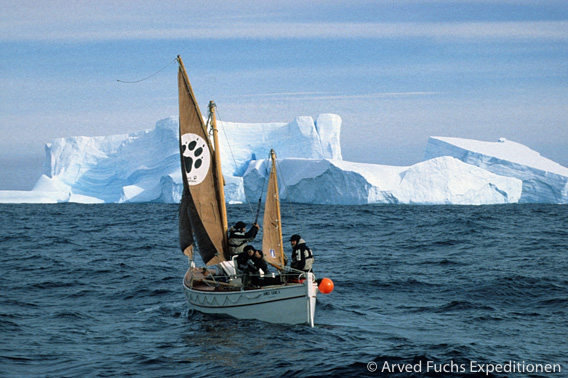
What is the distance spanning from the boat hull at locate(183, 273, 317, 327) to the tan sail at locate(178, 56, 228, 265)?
6.05ft

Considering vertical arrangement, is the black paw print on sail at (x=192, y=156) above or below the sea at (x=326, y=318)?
above

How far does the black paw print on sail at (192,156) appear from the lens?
14539 mm

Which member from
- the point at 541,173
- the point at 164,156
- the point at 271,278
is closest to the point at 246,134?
the point at 164,156

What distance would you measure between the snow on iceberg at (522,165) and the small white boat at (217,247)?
4298 cm

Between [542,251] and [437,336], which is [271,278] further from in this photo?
[542,251]

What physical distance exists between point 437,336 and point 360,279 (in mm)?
6732

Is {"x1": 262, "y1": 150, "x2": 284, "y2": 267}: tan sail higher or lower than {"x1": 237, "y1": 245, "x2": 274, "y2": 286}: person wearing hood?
higher

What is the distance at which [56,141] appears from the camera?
65.3 metres

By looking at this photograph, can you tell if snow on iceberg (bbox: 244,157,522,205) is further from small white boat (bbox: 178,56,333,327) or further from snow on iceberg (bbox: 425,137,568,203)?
small white boat (bbox: 178,56,333,327)

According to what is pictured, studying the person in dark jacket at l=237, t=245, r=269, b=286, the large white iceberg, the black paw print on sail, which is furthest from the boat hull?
the large white iceberg

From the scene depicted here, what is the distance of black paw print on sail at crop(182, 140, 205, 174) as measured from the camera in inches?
572

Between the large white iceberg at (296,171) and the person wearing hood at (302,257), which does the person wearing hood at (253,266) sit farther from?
the large white iceberg at (296,171)

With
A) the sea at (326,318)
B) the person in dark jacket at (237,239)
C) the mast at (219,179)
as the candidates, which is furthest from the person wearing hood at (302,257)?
the mast at (219,179)

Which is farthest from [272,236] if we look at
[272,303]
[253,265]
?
[272,303]
